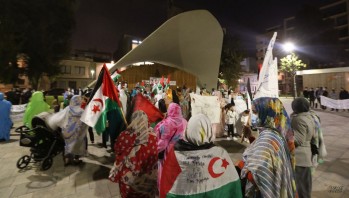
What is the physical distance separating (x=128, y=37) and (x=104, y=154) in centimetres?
3111

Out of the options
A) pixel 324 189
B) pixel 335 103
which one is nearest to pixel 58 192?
pixel 324 189

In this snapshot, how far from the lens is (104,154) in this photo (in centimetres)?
634

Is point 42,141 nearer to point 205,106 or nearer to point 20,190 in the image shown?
point 20,190

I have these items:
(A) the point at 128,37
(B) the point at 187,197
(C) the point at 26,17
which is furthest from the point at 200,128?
(A) the point at 128,37

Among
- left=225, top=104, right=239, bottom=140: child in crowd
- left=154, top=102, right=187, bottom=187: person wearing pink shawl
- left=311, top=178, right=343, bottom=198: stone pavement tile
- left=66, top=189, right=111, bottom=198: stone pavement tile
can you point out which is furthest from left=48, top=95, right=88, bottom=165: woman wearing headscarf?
left=225, top=104, right=239, bottom=140: child in crowd

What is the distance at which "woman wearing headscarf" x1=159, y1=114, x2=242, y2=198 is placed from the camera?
6.23ft

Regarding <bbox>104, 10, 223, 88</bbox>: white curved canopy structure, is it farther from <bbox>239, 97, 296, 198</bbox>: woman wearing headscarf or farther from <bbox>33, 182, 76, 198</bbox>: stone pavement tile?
<bbox>239, 97, 296, 198</bbox>: woman wearing headscarf

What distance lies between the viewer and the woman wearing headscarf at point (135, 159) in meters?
2.43

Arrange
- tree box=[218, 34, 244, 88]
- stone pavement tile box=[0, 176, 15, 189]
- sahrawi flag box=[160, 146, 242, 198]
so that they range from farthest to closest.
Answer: tree box=[218, 34, 244, 88]
stone pavement tile box=[0, 176, 15, 189]
sahrawi flag box=[160, 146, 242, 198]

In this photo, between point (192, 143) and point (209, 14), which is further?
point (209, 14)

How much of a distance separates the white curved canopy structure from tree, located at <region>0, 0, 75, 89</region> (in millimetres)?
17151

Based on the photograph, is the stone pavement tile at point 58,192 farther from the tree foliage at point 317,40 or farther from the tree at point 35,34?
the tree foliage at point 317,40

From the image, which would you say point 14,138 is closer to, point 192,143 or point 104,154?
point 104,154

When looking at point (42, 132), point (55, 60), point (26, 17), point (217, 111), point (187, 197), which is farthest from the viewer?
point (55, 60)
